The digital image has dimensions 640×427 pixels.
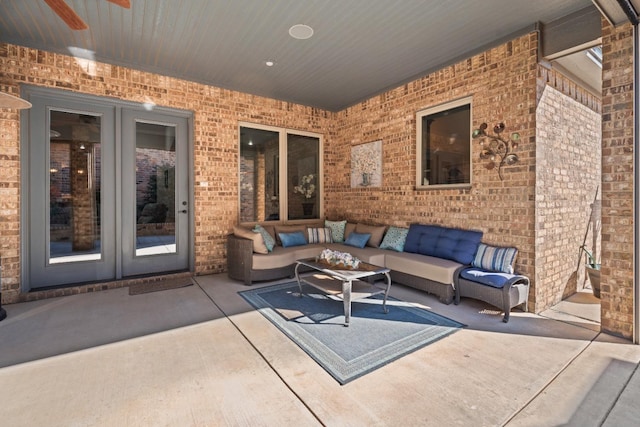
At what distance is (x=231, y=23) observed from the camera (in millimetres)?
3402

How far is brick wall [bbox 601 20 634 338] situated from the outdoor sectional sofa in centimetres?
74

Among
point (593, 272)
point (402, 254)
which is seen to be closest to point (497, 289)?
point (402, 254)

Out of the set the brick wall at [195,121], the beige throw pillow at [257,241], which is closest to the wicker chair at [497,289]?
the beige throw pillow at [257,241]

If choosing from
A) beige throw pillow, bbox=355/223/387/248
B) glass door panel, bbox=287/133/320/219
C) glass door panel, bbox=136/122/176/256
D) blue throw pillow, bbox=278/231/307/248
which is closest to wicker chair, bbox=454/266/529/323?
beige throw pillow, bbox=355/223/387/248

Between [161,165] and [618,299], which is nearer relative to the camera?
[618,299]

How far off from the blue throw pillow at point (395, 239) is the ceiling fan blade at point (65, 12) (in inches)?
176

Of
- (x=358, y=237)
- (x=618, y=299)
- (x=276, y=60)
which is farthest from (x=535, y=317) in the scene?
(x=276, y=60)

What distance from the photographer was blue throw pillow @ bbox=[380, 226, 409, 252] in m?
4.92

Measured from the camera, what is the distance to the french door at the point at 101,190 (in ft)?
13.5

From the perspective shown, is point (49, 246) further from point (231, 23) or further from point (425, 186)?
point (425, 186)

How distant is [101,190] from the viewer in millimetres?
4504

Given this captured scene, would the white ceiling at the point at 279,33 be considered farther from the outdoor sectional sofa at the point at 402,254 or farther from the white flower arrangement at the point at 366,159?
the outdoor sectional sofa at the point at 402,254

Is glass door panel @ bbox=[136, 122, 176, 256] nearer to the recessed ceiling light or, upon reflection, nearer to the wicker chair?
the recessed ceiling light

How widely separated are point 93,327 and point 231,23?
3.57 meters
